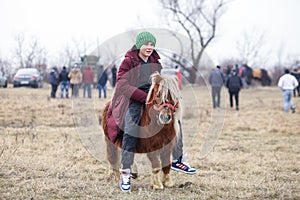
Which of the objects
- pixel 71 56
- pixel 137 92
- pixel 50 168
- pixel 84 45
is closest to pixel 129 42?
pixel 137 92

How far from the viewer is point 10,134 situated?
30.9 feet

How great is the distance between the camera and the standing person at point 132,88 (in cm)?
517

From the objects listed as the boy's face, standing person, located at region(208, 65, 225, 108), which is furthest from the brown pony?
standing person, located at region(208, 65, 225, 108)

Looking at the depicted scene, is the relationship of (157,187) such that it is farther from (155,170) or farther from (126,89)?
(126,89)

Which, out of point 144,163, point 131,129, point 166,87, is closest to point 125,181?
point 131,129

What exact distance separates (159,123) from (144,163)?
1650mm

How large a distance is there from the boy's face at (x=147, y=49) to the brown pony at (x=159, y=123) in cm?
31

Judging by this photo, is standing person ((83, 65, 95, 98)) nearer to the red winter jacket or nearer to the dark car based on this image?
the dark car

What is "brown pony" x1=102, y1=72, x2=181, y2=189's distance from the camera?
4926 millimetres

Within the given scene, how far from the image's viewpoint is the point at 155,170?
17.6ft

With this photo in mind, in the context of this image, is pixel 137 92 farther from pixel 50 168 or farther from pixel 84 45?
pixel 84 45

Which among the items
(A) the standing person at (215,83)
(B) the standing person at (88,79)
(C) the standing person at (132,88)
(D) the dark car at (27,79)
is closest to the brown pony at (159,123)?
(C) the standing person at (132,88)

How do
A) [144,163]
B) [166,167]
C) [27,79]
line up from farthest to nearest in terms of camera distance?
[27,79] → [144,163] → [166,167]

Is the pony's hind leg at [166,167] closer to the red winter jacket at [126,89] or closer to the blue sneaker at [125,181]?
the blue sneaker at [125,181]
